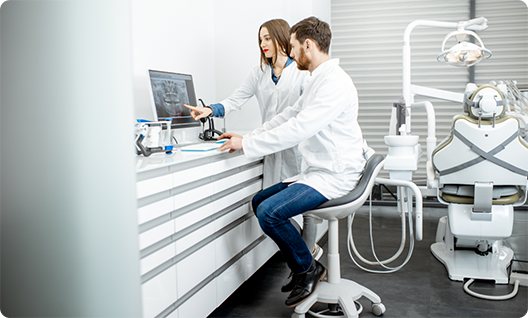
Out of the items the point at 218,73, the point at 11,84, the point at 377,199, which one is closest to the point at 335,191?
the point at 11,84

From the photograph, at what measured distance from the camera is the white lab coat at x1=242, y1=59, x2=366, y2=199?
1.90 meters

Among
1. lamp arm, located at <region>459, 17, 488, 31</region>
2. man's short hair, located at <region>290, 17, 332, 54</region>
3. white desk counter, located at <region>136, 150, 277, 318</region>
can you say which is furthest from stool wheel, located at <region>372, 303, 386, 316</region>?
lamp arm, located at <region>459, 17, 488, 31</region>

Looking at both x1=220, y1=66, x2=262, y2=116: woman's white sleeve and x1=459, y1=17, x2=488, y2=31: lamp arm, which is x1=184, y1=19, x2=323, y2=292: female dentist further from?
x1=459, y1=17, x2=488, y2=31: lamp arm

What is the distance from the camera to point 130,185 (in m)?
0.87

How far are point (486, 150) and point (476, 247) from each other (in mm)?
842

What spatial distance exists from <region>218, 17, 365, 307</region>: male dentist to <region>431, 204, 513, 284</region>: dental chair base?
3.02 ft

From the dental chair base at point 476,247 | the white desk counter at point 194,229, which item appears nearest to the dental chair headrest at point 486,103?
the dental chair base at point 476,247

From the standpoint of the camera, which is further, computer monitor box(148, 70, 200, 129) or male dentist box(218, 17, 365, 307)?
computer monitor box(148, 70, 200, 129)

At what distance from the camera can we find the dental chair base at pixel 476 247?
249 cm

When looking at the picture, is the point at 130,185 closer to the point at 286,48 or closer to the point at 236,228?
the point at 236,228

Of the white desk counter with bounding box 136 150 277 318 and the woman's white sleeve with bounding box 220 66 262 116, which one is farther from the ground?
the woman's white sleeve with bounding box 220 66 262 116

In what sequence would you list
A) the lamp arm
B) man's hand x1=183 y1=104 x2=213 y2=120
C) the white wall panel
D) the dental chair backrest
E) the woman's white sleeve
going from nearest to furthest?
the dental chair backrest < man's hand x1=183 y1=104 x2=213 y2=120 < the woman's white sleeve < the lamp arm < the white wall panel

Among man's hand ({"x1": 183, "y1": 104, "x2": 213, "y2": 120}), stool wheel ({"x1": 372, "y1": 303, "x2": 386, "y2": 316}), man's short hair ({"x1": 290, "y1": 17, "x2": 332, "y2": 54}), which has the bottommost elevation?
stool wheel ({"x1": 372, "y1": 303, "x2": 386, "y2": 316})

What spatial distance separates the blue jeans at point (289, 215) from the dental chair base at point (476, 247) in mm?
1095
